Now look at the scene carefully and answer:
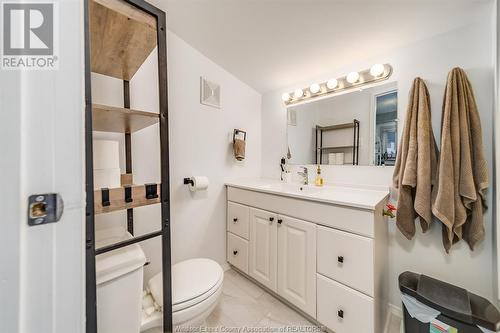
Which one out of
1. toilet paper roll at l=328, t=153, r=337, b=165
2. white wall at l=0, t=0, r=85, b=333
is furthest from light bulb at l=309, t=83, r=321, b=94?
white wall at l=0, t=0, r=85, b=333

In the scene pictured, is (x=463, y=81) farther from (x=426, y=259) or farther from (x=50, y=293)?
(x=50, y=293)

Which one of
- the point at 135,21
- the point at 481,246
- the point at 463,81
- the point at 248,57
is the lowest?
the point at 481,246

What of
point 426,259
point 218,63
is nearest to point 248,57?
point 218,63

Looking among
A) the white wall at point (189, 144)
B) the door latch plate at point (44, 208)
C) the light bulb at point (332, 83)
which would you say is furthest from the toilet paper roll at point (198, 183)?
the light bulb at point (332, 83)

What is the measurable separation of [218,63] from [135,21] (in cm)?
108

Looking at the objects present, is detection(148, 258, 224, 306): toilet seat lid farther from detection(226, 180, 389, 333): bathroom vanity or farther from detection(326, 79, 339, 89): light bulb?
detection(326, 79, 339, 89): light bulb

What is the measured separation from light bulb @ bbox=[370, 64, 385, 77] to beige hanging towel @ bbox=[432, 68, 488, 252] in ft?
1.36

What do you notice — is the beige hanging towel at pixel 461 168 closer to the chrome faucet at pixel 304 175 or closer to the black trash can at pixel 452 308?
the black trash can at pixel 452 308

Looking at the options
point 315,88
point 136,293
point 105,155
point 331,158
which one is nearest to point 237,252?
point 136,293

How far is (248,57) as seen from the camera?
168 cm

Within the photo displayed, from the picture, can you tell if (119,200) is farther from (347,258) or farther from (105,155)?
(347,258)

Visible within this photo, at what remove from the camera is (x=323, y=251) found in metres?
1.22

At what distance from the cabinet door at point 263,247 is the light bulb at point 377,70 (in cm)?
126

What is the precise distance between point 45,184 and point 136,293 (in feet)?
2.48
